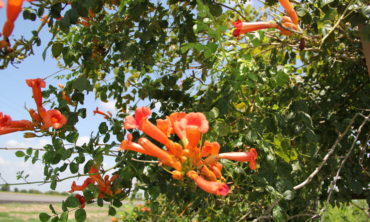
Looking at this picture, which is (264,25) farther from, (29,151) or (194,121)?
(29,151)

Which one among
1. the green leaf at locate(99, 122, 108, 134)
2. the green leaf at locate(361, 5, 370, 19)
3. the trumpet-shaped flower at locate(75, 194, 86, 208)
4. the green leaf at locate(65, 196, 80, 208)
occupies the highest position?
the green leaf at locate(361, 5, 370, 19)

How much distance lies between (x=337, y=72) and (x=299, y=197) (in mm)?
1531

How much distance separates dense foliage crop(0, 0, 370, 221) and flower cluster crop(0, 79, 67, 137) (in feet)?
0.34

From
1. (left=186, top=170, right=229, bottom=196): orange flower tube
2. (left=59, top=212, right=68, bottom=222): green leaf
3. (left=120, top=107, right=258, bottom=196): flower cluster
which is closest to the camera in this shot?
(left=186, top=170, right=229, bottom=196): orange flower tube

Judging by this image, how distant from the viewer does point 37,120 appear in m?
2.13

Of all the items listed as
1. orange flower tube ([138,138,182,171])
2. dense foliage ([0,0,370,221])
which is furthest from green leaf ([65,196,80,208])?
orange flower tube ([138,138,182,171])

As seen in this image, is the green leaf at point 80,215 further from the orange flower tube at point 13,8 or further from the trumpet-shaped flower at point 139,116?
the orange flower tube at point 13,8

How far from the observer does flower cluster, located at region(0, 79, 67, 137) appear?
2.02m

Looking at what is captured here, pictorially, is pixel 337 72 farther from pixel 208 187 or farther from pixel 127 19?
pixel 208 187

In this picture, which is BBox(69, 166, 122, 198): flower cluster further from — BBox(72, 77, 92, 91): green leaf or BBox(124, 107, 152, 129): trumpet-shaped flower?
BBox(124, 107, 152, 129): trumpet-shaped flower

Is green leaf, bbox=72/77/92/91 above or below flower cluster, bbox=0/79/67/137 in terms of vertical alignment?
above

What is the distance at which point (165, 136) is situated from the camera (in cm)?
141

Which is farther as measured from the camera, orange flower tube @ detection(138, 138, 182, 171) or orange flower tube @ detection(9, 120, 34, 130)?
orange flower tube @ detection(9, 120, 34, 130)

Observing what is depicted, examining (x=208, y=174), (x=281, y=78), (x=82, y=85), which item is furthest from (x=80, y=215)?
(x=281, y=78)
